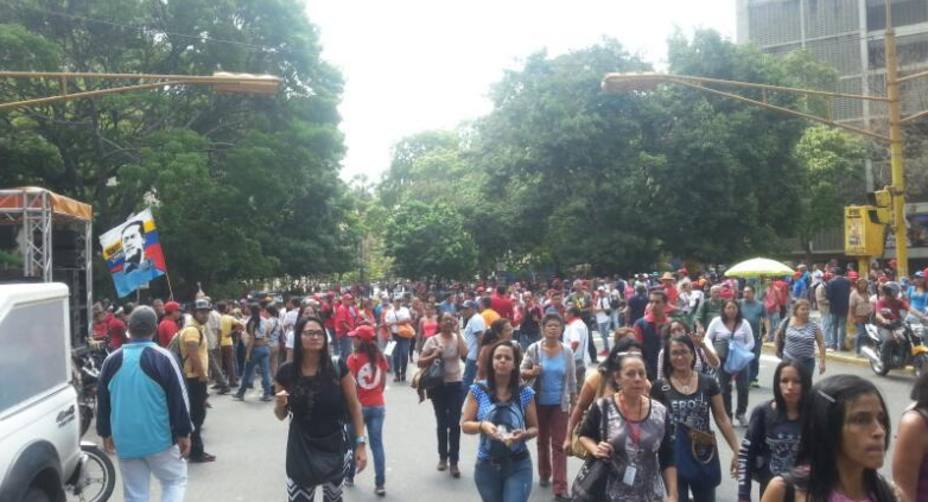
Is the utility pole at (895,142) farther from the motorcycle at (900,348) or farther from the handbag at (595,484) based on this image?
the handbag at (595,484)

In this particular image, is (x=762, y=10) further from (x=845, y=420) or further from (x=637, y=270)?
(x=845, y=420)

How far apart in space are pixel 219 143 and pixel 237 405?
1667cm

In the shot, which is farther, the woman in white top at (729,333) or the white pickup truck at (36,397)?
the woman in white top at (729,333)

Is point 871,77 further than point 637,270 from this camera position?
Yes

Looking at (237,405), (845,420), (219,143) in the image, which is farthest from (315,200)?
(845,420)

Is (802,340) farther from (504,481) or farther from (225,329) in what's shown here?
(225,329)

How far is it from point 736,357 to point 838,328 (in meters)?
9.70

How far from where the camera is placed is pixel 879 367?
563 inches

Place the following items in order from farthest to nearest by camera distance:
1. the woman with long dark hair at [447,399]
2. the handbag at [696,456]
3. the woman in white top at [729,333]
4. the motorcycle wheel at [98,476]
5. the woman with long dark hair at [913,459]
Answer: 1. the woman in white top at [729,333]
2. the woman with long dark hair at [447,399]
3. the motorcycle wheel at [98,476]
4. the handbag at [696,456]
5. the woman with long dark hair at [913,459]

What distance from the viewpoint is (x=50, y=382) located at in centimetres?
565

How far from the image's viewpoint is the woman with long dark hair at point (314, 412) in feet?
17.0

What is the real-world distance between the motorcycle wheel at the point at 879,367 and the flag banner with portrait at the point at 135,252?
42.3 feet

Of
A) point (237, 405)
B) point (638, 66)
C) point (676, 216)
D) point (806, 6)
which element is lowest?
point (237, 405)

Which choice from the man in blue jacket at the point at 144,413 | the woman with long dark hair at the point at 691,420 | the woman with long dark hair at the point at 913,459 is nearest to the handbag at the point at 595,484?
the woman with long dark hair at the point at 691,420
